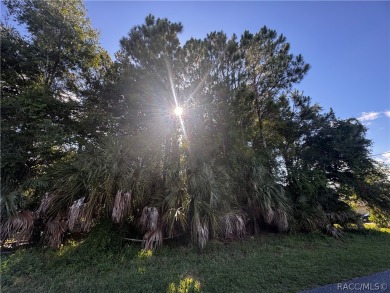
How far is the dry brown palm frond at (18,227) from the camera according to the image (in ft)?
14.4

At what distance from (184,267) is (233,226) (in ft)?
6.47

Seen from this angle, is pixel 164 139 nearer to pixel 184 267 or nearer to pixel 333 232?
pixel 184 267

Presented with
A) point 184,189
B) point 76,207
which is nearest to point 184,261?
point 184,189

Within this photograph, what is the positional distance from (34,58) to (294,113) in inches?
487

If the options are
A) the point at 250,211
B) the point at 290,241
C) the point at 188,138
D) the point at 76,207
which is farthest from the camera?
the point at 188,138

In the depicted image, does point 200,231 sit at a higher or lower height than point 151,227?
lower

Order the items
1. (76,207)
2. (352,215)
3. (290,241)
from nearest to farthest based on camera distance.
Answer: (76,207)
(290,241)
(352,215)

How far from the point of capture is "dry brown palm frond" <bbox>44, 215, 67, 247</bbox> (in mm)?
4691

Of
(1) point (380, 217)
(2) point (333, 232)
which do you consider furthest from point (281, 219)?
(1) point (380, 217)

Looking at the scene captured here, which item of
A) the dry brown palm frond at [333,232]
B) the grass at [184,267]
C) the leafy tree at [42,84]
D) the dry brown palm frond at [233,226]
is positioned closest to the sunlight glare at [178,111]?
the leafy tree at [42,84]

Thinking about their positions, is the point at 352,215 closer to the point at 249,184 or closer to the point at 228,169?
the point at 249,184

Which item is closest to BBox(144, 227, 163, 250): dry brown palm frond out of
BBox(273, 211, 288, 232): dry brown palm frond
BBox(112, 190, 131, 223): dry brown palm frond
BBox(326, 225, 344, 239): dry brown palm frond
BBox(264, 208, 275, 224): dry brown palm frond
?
BBox(112, 190, 131, 223): dry brown palm frond

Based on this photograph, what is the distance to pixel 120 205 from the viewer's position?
4.62 m

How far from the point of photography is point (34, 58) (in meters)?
7.44
